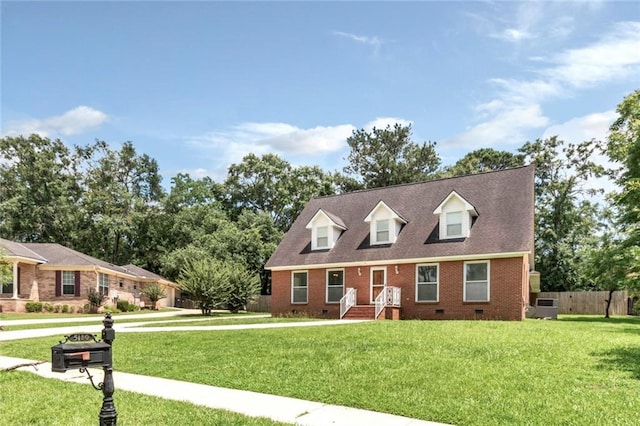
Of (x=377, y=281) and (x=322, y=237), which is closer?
(x=377, y=281)

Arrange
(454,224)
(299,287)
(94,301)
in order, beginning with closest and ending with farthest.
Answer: (454,224), (299,287), (94,301)

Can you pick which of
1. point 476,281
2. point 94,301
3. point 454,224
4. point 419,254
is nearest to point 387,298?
point 419,254

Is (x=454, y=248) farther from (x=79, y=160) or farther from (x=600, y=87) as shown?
(x=79, y=160)

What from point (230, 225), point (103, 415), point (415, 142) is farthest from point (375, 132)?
point (103, 415)

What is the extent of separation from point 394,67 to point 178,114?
330 inches

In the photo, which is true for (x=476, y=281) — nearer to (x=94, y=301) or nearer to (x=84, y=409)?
(x=84, y=409)

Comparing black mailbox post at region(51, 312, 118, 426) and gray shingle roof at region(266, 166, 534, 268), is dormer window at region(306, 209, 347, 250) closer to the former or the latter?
gray shingle roof at region(266, 166, 534, 268)

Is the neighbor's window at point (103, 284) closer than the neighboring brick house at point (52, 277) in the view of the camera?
No

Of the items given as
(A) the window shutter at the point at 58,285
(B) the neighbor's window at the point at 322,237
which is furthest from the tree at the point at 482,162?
(A) the window shutter at the point at 58,285

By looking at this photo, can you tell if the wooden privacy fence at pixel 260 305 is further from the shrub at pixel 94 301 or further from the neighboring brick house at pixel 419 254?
the neighboring brick house at pixel 419 254

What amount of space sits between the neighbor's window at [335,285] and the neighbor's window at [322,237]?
64.0 inches

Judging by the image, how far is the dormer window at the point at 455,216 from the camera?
73.0 ft

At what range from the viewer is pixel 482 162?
51312 millimetres

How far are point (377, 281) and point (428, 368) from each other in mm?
15136
